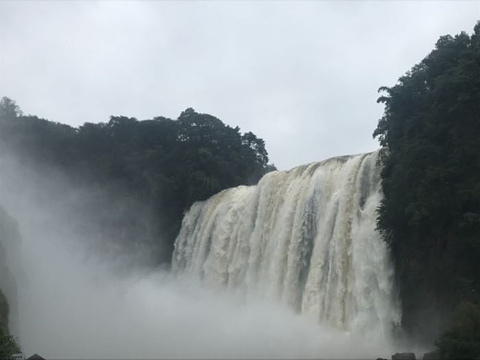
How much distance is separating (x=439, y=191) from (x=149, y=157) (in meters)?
25.4

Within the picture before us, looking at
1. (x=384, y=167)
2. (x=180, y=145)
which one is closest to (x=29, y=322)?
(x=180, y=145)

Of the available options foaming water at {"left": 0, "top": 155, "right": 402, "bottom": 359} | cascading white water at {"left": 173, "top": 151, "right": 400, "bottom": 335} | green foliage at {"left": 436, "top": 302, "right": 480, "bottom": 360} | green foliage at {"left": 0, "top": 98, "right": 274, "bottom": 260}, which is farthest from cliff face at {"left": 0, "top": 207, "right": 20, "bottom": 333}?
green foliage at {"left": 436, "top": 302, "right": 480, "bottom": 360}

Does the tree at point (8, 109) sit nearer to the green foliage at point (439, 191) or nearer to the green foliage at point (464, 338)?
the green foliage at point (439, 191)

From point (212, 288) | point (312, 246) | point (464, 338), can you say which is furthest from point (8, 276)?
point (464, 338)

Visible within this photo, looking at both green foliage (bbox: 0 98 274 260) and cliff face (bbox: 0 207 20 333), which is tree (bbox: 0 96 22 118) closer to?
green foliage (bbox: 0 98 274 260)

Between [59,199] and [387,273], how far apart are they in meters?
27.6

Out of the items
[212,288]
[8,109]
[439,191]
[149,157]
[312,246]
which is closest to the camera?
[439,191]

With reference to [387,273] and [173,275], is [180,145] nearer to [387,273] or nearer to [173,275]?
[173,275]

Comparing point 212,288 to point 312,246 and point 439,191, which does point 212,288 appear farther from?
point 439,191

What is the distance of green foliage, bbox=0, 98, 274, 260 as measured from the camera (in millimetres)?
38250

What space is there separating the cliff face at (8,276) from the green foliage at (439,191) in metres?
12.1

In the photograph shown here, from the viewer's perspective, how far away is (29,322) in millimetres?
29250

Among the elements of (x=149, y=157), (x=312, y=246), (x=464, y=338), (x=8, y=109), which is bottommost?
(x=464, y=338)

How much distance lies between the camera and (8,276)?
24.2 m
